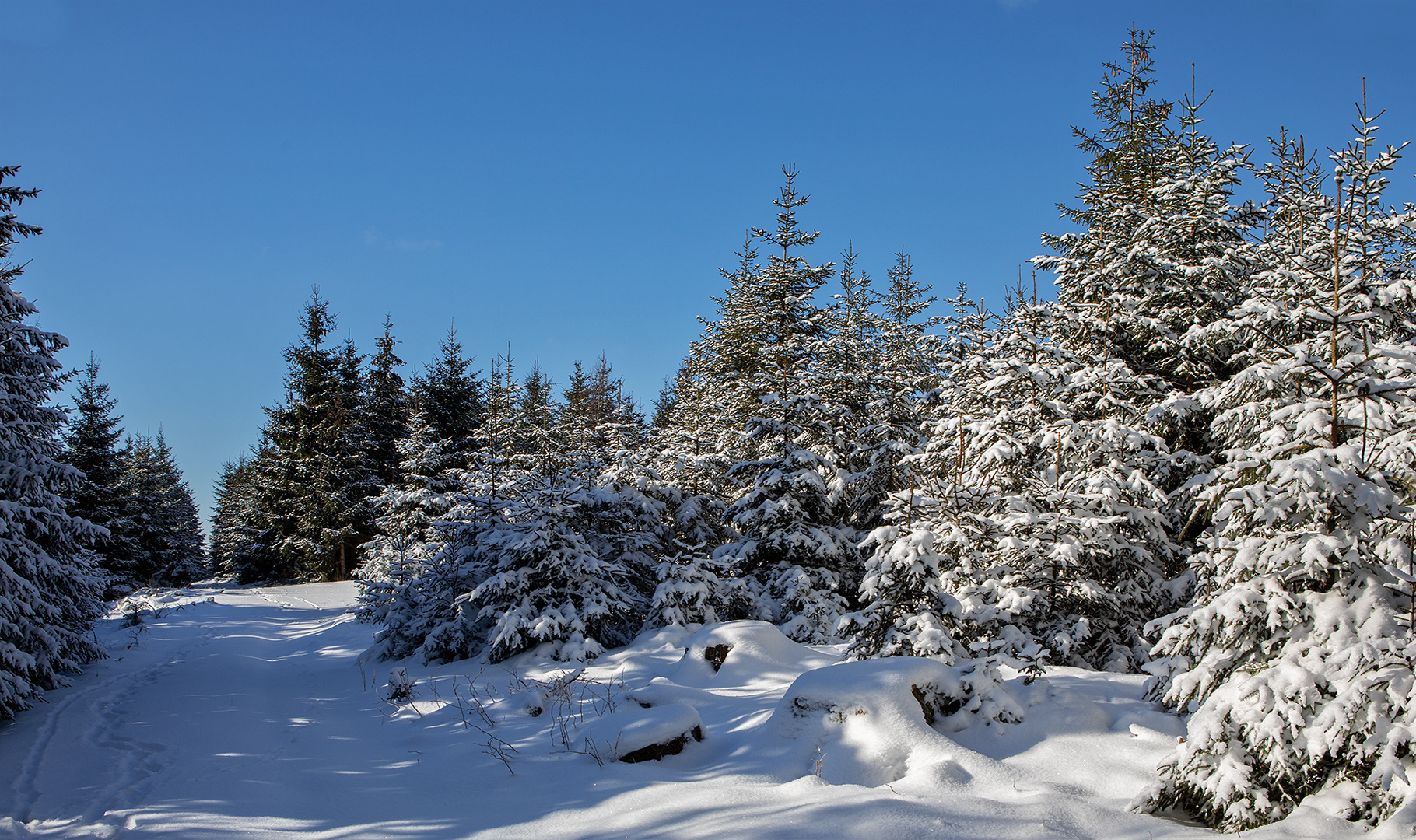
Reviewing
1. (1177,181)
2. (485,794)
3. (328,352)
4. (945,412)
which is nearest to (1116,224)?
(1177,181)

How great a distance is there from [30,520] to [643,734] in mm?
10413

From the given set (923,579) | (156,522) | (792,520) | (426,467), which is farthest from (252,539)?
(923,579)

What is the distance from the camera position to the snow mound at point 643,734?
638 centimetres

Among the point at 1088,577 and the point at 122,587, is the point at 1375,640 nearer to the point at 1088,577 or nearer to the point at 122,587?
the point at 1088,577

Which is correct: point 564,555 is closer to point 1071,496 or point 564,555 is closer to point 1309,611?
point 1071,496

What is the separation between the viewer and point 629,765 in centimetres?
631

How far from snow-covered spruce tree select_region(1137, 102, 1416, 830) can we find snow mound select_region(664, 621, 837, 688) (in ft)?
16.3

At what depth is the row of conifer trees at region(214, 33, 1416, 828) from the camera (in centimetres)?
442

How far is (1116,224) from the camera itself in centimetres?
1347

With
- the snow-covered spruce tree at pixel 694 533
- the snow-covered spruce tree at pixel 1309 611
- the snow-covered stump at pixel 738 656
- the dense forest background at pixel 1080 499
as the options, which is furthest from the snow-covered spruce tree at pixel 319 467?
the snow-covered spruce tree at pixel 1309 611

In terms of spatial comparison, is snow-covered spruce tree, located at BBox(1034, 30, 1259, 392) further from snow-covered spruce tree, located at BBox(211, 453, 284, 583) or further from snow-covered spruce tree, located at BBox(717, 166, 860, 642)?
snow-covered spruce tree, located at BBox(211, 453, 284, 583)

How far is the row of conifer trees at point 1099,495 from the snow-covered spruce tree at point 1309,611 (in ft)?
0.07

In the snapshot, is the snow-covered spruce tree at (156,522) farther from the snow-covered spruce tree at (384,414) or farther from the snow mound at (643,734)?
the snow mound at (643,734)

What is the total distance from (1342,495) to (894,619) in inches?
172
